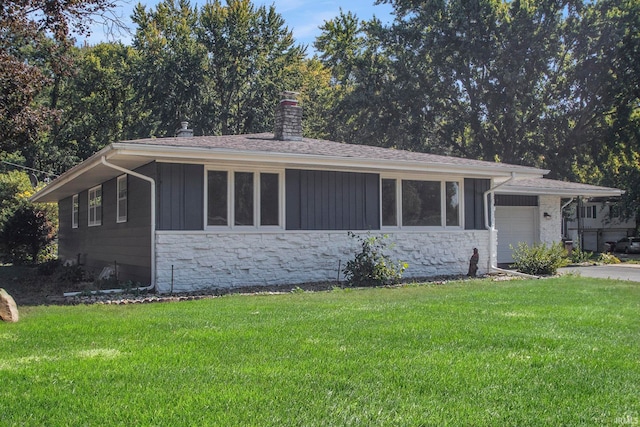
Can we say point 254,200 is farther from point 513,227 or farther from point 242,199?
point 513,227

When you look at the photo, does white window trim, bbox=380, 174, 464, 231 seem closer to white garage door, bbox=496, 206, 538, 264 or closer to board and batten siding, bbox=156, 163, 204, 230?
board and batten siding, bbox=156, 163, 204, 230

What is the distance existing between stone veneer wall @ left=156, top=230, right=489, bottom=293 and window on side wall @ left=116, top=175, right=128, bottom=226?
8.45 ft

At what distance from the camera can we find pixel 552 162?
29.6m

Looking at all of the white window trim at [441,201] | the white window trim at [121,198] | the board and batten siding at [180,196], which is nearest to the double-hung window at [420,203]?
the white window trim at [441,201]

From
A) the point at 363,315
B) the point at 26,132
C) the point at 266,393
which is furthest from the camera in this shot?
the point at 26,132

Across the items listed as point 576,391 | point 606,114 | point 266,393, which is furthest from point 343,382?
point 606,114

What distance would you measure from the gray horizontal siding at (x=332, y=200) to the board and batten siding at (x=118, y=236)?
2.87m

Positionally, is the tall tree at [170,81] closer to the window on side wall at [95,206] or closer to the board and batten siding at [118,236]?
the board and batten siding at [118,236]

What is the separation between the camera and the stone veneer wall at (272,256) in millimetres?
10859

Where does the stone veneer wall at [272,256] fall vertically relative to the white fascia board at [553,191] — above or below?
below

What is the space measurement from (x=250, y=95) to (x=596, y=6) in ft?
57.9

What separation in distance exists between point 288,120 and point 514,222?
31.4ft

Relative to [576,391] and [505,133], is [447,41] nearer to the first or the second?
[505,133]

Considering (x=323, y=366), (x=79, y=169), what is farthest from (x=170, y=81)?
(x=323, y=366)
